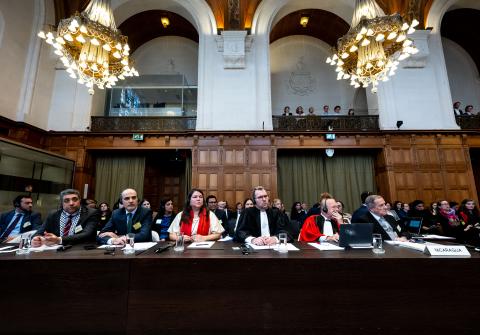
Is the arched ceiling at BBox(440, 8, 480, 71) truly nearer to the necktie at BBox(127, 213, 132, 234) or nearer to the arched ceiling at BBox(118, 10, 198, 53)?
the arched ceiling at BBox(118, 10, 198, 53)

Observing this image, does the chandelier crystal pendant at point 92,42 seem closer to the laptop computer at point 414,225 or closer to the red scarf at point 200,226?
the red scarf at point 200,226

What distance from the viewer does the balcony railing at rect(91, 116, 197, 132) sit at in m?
8.24

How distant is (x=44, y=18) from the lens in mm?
7918

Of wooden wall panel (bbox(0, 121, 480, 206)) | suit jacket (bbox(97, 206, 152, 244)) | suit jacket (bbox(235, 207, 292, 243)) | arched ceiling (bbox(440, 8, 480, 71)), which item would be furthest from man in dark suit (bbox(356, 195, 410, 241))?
arched ceiling (bbox(440, 8, 480, 71))

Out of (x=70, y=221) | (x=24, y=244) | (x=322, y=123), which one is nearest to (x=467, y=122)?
(x=322, y=123)

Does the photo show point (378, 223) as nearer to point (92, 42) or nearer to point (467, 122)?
point (92, 42)

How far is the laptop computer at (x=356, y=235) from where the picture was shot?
1.93 meters

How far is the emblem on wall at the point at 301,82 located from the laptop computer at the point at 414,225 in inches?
331

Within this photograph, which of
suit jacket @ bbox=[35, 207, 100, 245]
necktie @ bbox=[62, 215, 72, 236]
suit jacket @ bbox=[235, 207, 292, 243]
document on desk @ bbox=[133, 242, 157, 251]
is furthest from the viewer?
suit jacket @ bbox=[235, 207, 292, 243]

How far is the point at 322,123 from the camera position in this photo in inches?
323

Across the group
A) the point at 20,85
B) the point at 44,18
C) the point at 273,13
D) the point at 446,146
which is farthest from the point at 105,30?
the point at 446,146
